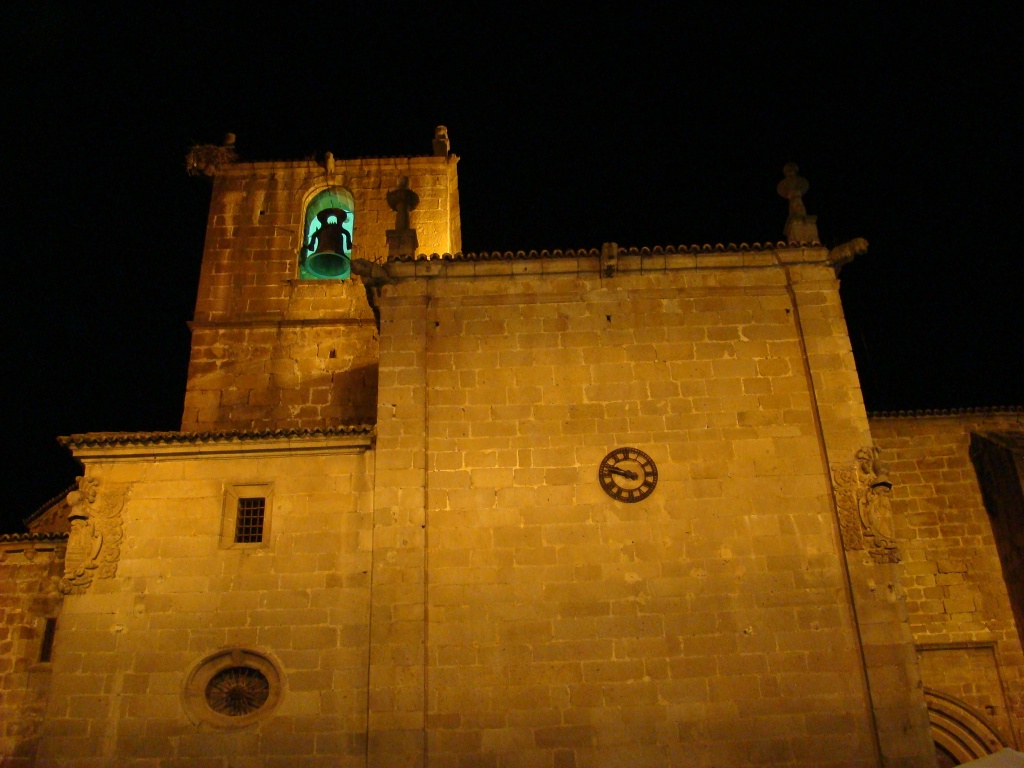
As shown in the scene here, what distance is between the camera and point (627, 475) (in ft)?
38.4

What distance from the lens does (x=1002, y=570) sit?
15047mm

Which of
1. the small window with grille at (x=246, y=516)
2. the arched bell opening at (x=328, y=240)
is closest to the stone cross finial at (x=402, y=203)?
the arched bell opening at (x=328, y=240)

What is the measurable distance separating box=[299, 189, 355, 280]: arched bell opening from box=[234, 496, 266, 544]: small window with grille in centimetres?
655

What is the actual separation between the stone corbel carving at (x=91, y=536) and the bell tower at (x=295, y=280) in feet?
13.9

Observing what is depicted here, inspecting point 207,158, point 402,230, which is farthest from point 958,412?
point 207,158

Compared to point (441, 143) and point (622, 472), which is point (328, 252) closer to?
point (441, 143)

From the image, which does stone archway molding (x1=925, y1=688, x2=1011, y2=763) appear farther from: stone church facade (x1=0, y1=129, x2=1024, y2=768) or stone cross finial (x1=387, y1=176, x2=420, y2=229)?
stone cross finial (x1=387, y1=176, x2=420, y2=229)

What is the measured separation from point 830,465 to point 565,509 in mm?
3612

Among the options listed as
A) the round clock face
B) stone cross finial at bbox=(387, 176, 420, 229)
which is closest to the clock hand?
the round clock face

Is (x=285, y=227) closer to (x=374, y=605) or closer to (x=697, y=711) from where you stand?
(x=374, y=605)

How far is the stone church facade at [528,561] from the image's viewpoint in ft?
34.2

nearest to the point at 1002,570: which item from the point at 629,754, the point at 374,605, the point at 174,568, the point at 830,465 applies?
the point at 830,465

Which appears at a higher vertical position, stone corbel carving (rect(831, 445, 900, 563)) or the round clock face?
the round clock face

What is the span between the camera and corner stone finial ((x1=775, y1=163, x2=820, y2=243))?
1331 centimetres
